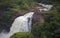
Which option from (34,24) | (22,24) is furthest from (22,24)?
(34,24)

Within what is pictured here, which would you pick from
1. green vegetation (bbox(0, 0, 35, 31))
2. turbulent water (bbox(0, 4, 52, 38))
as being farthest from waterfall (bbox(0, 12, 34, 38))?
green vegetation (bbox(0, 0, 35, 31))

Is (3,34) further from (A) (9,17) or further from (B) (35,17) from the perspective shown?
(B) (35,17)

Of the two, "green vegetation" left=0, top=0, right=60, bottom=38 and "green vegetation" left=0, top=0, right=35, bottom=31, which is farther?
"green vegetation" left=0, top=0, right=35, bottom=31

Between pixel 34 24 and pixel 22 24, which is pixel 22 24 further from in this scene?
pixel 34 24

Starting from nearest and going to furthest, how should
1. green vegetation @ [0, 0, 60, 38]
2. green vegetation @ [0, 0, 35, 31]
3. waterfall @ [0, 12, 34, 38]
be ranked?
1. green vegetation @ [0, 0, 60, 38]
2. waterfall @ [0, 12, 34, 38]
3. green vegetation @ [0, 0, 35, 31]

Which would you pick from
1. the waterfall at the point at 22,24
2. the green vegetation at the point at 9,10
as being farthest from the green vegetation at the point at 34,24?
the waterfall at the point at 22,24

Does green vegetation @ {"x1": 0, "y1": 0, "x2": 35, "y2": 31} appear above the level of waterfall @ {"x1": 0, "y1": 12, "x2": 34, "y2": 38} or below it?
above

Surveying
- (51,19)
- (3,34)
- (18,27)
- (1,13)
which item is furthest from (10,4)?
(51,19)

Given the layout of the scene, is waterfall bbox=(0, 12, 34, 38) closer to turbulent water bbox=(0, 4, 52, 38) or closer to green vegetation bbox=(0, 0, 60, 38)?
turbulent water bbox=(0, 4, 52, 38)

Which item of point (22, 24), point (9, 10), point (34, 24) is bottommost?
point (22, 24)

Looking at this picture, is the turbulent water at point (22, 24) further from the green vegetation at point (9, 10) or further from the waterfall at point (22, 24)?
the green vegetation at point (9, 10)

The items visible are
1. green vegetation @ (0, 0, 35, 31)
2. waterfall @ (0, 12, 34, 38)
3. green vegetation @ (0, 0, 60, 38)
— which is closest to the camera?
green vegetation @ (0, 0, 60, 38)
